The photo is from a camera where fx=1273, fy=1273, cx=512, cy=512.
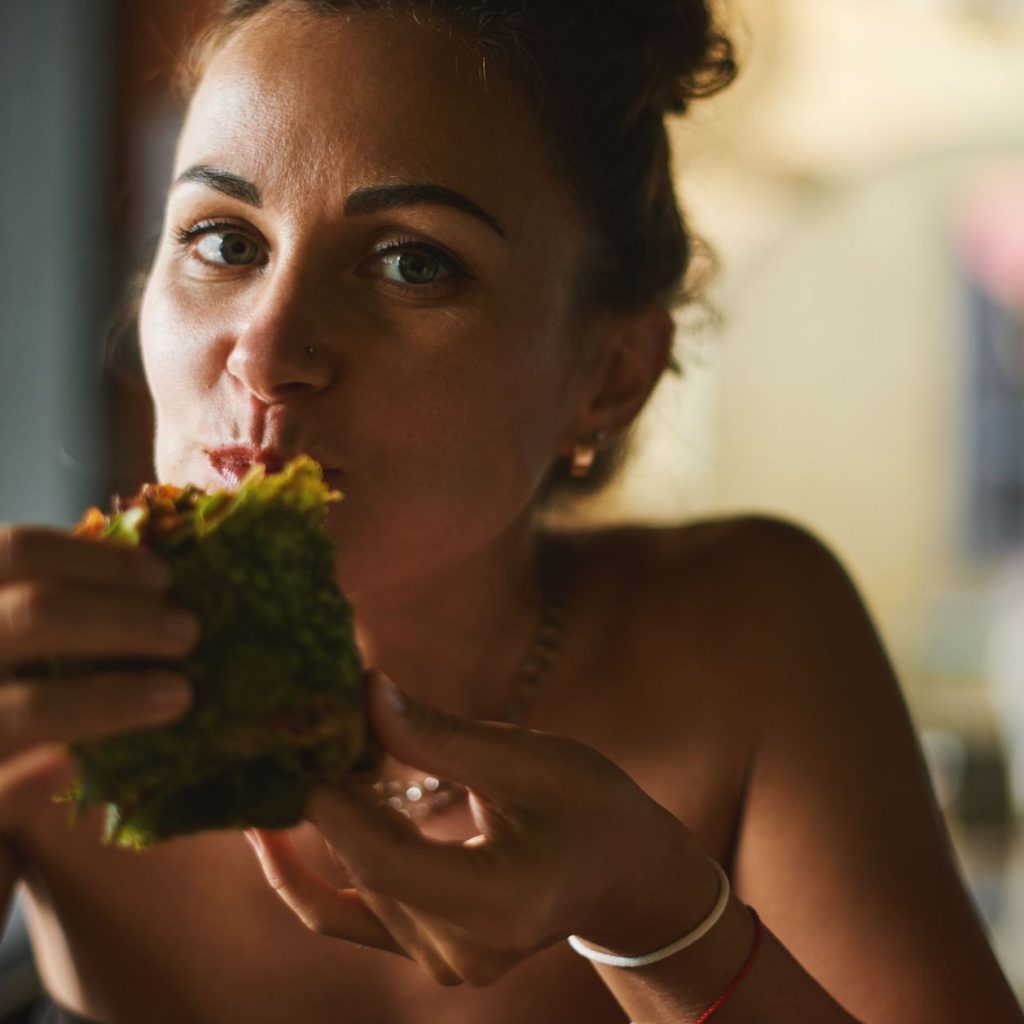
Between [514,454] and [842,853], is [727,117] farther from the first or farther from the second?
[842,853]

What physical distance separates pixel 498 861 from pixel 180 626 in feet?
0.97

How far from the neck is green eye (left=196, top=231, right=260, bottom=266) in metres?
0.42

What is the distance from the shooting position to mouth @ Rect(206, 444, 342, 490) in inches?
46.3

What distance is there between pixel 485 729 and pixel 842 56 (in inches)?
223

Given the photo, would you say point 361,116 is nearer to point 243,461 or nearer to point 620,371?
point 243,461

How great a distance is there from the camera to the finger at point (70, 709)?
0.74 m

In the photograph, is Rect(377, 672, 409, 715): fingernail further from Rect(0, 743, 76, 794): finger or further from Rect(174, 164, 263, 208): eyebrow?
Rect(174, 164, 263, 208): eyebrow

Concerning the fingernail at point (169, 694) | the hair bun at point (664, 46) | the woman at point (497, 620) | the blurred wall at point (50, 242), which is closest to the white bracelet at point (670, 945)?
the woman at point (497, 620)

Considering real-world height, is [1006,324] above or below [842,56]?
below

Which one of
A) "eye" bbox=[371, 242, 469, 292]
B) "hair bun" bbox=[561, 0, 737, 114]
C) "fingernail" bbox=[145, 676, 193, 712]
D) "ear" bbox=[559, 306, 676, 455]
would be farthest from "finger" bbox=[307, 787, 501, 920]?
"hair bun" bbox=[561, 0, 737, 114]

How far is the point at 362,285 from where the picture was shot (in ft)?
4.15

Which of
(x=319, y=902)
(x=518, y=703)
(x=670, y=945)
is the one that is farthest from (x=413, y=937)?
(x=518, y=703)

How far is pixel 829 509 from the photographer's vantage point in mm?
7660

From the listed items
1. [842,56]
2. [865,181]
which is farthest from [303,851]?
[865,181]
